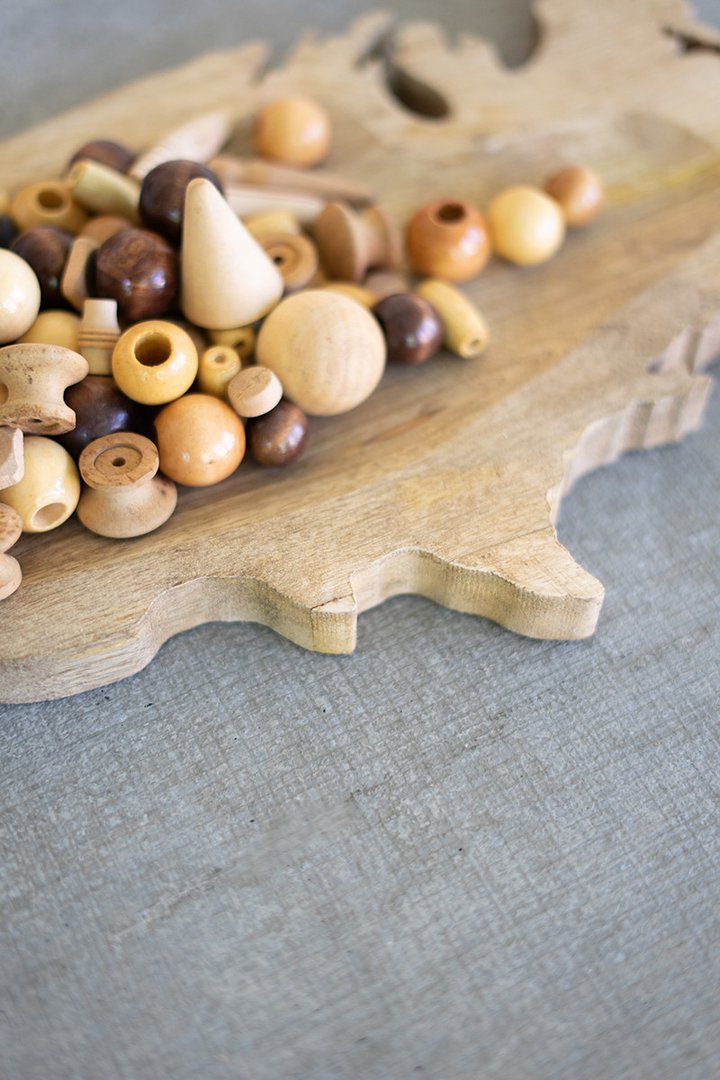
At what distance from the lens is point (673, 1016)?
1.97 feet

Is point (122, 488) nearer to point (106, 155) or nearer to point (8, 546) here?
point (8, 546)

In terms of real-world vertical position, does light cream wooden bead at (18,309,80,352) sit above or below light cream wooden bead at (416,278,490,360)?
below

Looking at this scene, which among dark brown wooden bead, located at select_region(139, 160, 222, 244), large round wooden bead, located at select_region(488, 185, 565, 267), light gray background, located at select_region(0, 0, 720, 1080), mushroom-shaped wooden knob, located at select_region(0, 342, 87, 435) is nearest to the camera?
light gray background, located at select_region(0, 0, 720, 1080)

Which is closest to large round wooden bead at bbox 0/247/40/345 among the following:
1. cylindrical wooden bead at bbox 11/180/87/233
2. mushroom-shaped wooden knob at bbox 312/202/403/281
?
cylindrical wooden bead at bbox 11/180/87/233

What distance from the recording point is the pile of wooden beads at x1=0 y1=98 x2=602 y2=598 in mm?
717

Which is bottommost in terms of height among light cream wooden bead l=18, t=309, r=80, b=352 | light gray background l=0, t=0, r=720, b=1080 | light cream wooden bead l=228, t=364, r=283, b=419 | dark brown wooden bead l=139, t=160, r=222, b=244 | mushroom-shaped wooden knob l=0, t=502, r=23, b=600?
light gray background l=0, t=0, r=720, b=1080

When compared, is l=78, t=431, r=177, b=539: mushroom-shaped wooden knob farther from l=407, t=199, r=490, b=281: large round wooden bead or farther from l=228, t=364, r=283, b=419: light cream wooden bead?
l=407, t=199, r=490, b=281: large round wooden bead

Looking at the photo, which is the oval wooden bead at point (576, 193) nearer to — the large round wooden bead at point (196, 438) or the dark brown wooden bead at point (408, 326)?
the dark brown wooden bead at point (408, 326)

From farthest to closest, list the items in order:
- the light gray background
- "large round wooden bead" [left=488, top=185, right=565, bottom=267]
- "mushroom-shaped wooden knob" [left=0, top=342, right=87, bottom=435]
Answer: "large round wooden bead" [left=488, top=185, right=565, bottom=267] < "mushroom-shaped wooden knob" [left=0, top=342, right=87, bottom=435] < the light gray background

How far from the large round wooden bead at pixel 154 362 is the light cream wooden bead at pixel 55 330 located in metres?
0.04

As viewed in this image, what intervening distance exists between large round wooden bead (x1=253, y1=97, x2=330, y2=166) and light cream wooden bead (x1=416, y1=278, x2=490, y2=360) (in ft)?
0.76

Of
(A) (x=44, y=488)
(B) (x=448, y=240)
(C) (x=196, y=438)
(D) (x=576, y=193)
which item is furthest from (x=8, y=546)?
(D) (x=576, y=193)

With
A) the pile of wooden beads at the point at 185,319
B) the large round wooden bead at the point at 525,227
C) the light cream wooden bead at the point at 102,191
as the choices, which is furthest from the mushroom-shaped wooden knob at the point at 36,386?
the large round wooden bead at the point at 525,227

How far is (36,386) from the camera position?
705mm
